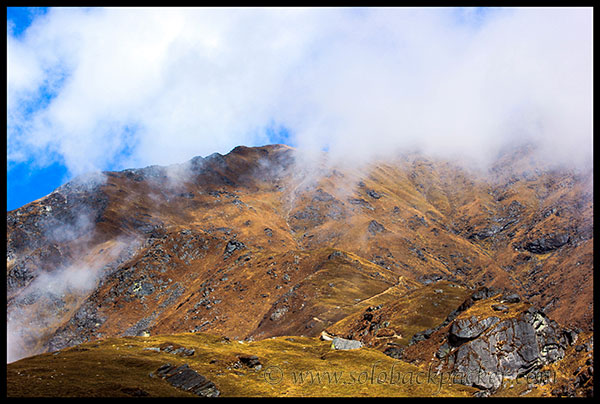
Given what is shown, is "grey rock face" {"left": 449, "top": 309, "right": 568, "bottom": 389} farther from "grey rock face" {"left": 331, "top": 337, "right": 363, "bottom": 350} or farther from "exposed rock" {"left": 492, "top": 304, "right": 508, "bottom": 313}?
"grey rock face" {"left": 331, "top": 337, "right": 363, "bottom": 350}

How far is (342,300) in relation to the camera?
159m

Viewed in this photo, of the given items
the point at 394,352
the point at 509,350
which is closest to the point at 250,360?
the point at 394,352

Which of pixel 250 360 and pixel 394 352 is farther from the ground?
pixel 250 360

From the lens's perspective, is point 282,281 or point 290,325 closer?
point 290,325

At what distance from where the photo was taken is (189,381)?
5988 centimetres

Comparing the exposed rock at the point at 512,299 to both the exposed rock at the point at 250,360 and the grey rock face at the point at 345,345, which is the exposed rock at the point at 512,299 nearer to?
the grey rock face at the point at 345,345

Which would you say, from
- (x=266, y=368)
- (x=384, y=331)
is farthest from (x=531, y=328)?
(x=266, y=368)

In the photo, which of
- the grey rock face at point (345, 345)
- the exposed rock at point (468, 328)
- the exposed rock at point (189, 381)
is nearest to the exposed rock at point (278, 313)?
the grey rock face at point (345, 345)

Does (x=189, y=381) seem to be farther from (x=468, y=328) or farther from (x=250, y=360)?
(x=468, y=328)

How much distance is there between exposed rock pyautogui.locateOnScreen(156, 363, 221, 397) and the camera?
58.2 meters

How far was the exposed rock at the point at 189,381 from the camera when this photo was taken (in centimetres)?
5816

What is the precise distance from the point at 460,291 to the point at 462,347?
2439 inches
